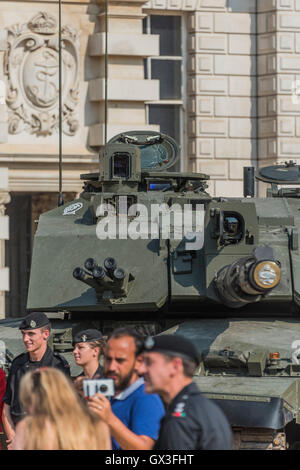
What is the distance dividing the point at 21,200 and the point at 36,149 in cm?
217

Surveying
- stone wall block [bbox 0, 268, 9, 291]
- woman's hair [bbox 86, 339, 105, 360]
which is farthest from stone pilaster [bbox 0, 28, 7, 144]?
woman's hair [bbox 86, 339, 105, 360]

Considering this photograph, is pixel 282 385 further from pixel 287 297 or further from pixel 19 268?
pixel 19 268

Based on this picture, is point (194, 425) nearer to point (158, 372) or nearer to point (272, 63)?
point (158, 372)

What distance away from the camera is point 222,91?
2053cm

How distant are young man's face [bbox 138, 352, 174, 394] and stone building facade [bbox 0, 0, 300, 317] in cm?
1275

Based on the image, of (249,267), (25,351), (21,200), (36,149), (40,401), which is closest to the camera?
(40,401)

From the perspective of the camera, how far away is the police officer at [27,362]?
9.28 metres

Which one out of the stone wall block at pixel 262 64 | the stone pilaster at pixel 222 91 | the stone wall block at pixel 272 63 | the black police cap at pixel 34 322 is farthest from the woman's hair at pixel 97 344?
the stone wall block at pixel 262 64

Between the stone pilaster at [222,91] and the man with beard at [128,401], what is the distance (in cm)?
1320

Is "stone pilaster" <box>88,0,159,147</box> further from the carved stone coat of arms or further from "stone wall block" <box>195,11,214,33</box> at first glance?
"stone wall block" <box>195,11,214,33</box>

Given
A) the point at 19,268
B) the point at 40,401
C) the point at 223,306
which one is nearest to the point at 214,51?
the point at 19,268

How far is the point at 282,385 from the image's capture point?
915 cm

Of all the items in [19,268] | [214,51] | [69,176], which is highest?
[214,51]

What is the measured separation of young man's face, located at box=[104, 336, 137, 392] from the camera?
23.4 feet
